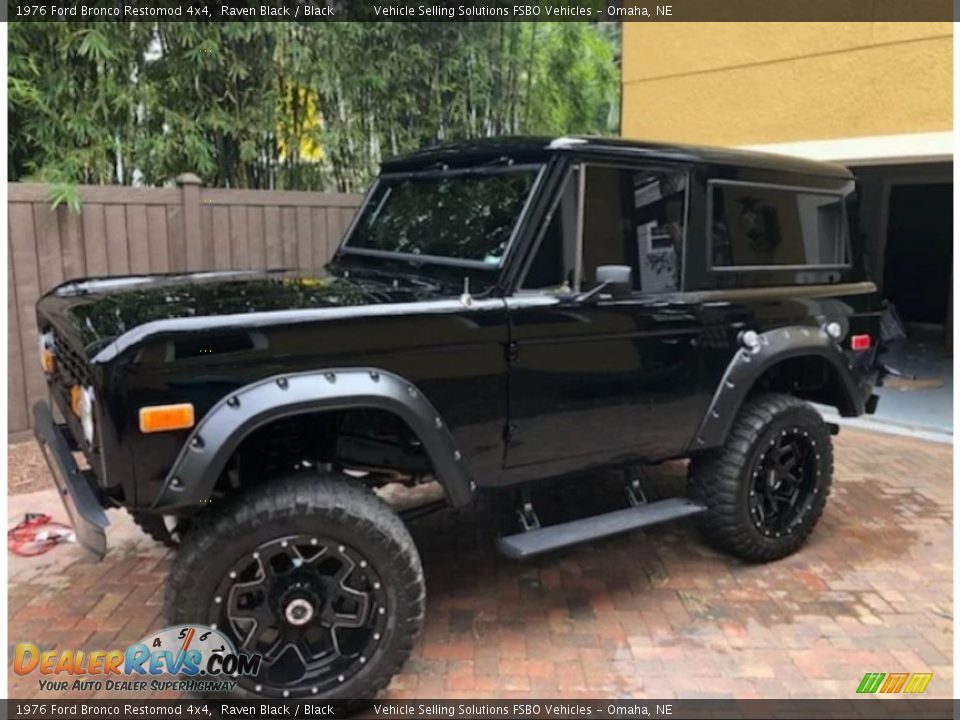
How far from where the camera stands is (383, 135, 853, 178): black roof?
131 inches

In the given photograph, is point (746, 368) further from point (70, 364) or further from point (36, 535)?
point (36, 535)

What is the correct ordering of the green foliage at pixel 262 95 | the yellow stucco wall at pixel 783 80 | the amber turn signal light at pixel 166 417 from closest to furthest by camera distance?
the amber turn signal light at pixel 166 417 → the green foliage at pixel 262 95 → the yellow stucco wall at pixel 783 80

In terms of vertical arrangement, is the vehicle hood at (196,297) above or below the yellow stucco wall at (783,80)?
below

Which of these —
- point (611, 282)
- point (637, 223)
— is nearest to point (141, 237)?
point (637, 223)

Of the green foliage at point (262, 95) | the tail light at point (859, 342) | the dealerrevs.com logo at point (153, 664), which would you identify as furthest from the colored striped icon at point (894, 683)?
the green foliage at point (262, 95)

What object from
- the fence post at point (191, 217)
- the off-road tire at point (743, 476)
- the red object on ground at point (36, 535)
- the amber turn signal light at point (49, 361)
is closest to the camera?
the amber turn signal light at point (49, 361)

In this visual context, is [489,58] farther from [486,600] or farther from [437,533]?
[486,600]

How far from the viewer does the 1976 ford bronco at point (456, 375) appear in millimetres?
2586

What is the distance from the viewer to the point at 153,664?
2826 mm

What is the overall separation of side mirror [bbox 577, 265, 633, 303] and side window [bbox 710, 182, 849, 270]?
26.1 inches

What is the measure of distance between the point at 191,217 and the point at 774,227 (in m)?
4.17

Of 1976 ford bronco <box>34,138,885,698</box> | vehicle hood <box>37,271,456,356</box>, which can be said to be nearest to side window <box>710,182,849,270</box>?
1976 ford bronco <box>34,138,885,698</box>

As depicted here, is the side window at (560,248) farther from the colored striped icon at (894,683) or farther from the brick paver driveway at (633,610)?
the colored striped icon at (894,683)

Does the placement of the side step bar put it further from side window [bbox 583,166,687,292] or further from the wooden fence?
the wooden fence
